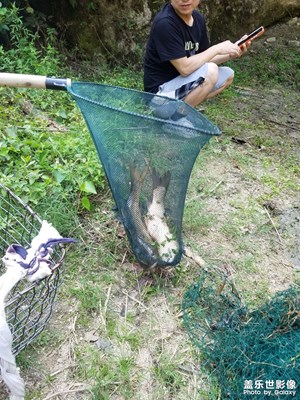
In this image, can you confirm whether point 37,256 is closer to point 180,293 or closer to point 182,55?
point 180,293

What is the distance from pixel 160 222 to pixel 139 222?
4.0 inches

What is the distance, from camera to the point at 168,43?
3283mm

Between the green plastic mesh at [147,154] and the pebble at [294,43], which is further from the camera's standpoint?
the pebble at [294,43]

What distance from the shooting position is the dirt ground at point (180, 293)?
219 cm

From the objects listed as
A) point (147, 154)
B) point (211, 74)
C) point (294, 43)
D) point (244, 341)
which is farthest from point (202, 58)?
point (294, 43)

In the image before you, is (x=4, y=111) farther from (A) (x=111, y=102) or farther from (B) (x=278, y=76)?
(B) (x=278, y=76)

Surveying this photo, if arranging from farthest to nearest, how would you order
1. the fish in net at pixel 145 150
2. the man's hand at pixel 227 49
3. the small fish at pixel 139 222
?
the man's hand at pixel 227 49 < the small fish at pixel 139 222 < the fish in net at pixel 145 150

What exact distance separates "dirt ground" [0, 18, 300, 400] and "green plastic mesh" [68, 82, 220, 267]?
0.28m

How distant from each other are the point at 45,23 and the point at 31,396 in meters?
3.50

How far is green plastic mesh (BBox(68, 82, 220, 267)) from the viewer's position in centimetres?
224

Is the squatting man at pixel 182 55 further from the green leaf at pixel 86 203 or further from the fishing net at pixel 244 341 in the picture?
the fishing net at pixel 244 341

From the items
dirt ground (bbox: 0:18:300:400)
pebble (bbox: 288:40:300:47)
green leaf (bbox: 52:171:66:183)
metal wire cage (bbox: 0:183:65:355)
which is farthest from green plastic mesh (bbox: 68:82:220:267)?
pebble (bbox: 288:40:300:47)

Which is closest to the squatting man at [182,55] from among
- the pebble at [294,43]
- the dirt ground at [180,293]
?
the dirt ground at [180,293]

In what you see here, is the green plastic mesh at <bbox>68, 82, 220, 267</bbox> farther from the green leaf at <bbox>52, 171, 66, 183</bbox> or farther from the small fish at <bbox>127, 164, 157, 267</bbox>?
the green leaf at <bbox>52, 171, 66, 183</bbox>
